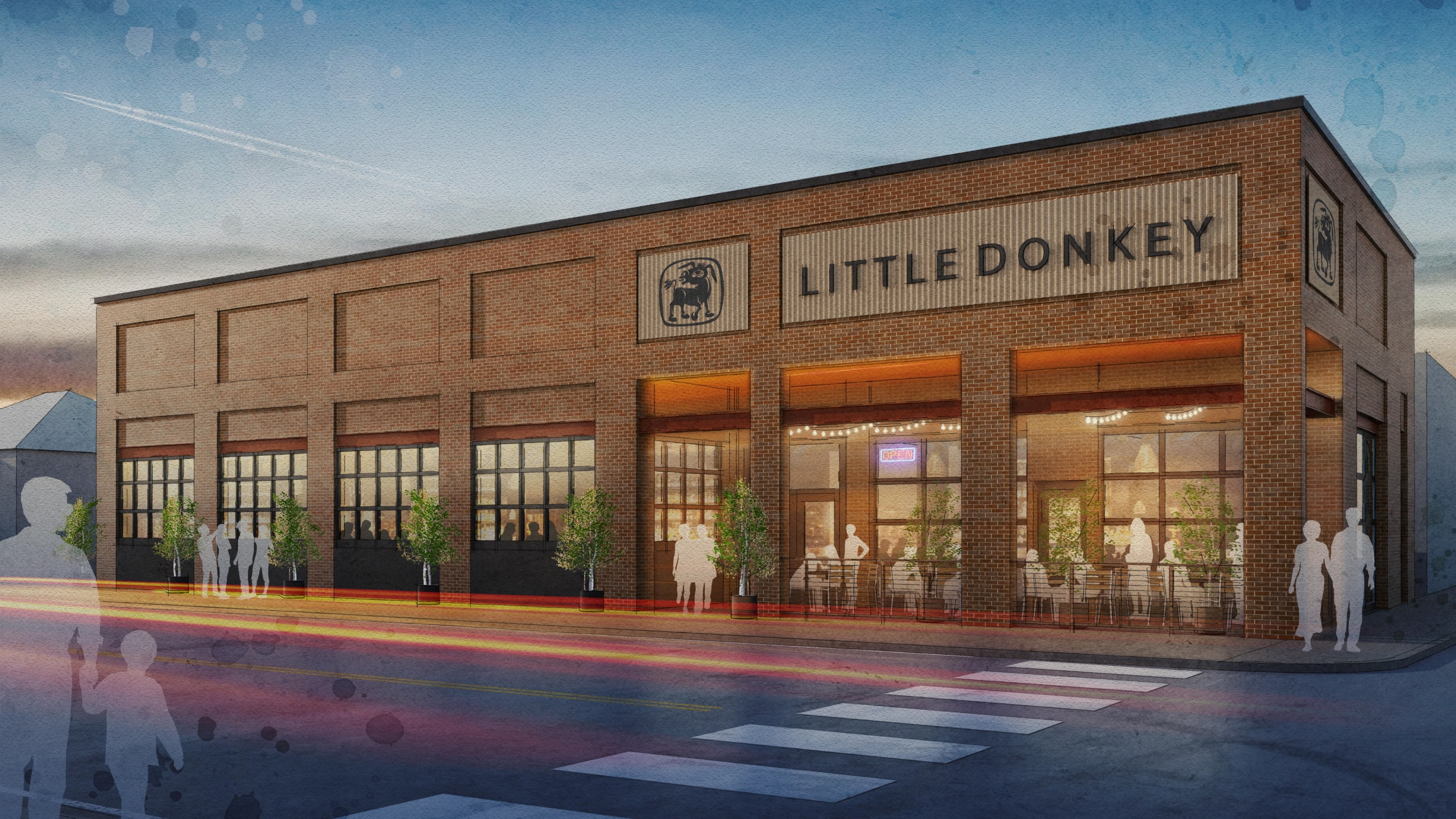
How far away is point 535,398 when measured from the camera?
29.6 metres

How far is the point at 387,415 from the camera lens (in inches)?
1273

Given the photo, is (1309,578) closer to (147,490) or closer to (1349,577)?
(1349,577)

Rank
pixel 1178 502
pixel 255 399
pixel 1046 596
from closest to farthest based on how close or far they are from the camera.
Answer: pixel 1046 596
pixel 1178 502
pixel 255 399

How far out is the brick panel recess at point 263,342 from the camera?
34.5 metres

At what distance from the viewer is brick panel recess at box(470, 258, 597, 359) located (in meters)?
28.8

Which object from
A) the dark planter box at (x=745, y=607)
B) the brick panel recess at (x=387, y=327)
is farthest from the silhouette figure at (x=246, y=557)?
the dark planter box at (x=745, y=607)

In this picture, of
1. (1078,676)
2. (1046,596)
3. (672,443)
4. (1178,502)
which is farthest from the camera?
(672,443)

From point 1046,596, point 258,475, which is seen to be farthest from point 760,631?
point 258,475

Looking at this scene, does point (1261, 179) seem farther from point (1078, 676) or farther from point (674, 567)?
point (674, 567)

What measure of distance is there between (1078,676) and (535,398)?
55.1ft

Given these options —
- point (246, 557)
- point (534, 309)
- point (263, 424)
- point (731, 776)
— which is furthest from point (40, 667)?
point (263, 424)

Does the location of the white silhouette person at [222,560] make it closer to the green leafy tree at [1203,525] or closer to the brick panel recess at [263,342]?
the brick panel recess at [263,342]

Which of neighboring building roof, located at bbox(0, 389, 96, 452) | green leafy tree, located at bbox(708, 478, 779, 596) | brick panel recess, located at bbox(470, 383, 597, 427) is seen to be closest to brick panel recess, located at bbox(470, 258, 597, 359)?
brick panel recess, located at bbox(470, 383, 597, 427)

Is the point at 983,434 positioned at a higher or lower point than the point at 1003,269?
lower
